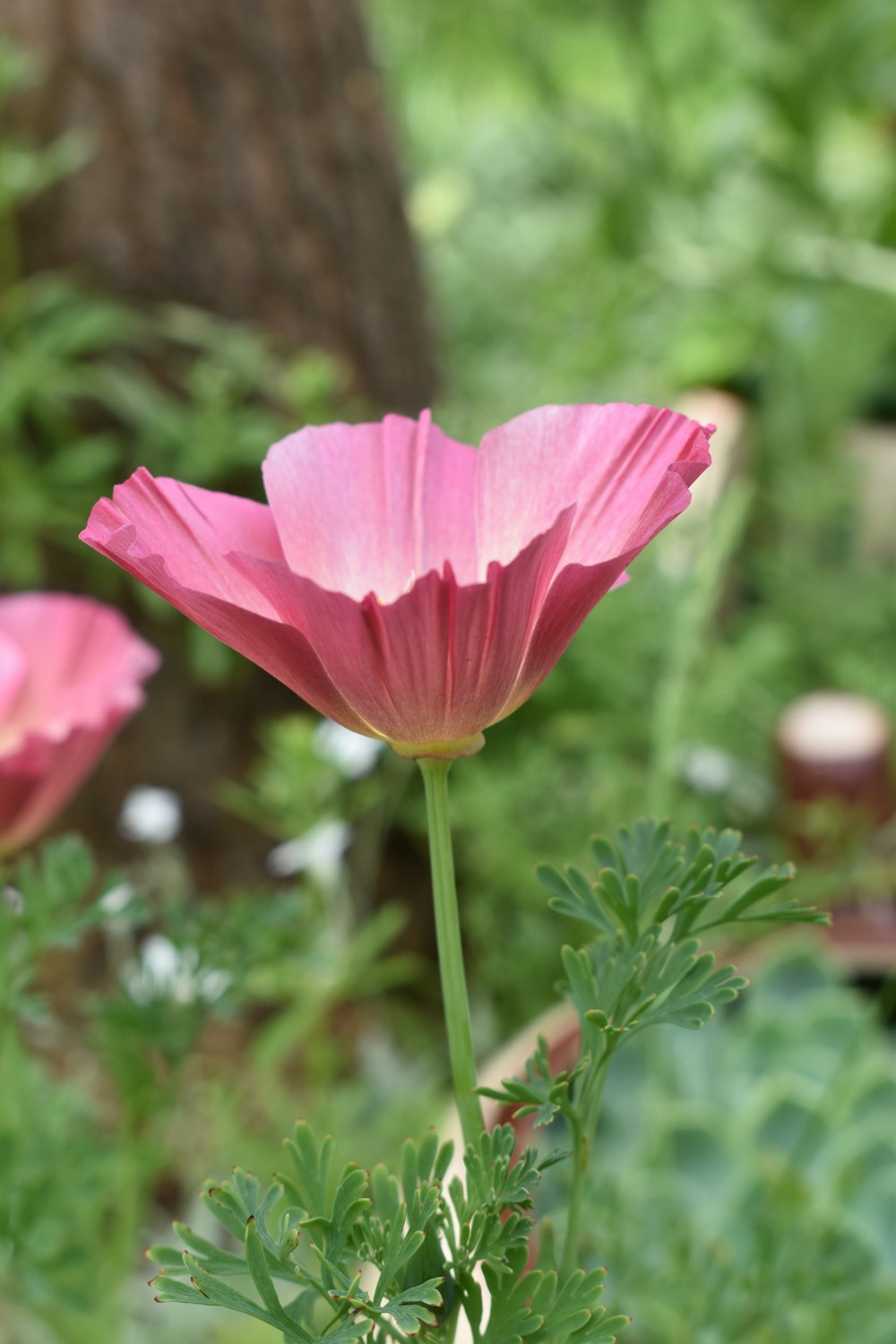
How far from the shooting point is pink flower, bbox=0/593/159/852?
1.35 feet

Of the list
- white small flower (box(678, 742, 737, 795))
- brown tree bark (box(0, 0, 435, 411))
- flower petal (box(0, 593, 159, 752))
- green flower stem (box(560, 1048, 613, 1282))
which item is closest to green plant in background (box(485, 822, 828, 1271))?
→ green flower stem (box(560, 1048, 613, 1282))

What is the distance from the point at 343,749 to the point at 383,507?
42 centimetres

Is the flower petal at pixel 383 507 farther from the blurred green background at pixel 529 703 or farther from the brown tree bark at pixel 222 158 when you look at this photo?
the brown tree bark at pixel 222 158

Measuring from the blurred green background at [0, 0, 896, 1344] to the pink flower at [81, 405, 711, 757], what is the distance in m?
0.15

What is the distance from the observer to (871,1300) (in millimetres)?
421

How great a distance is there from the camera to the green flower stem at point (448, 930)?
0.82ft

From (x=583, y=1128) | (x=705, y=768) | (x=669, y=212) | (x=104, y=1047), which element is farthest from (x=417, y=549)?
(x=669, y=212)

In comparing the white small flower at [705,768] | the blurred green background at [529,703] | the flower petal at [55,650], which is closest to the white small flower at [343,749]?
the blurred green background at [529,703]

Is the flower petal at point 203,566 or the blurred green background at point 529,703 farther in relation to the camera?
the blurred green background at point 529,703

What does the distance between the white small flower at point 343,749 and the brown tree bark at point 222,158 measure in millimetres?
351

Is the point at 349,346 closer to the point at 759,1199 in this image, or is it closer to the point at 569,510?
the point at 759,1199

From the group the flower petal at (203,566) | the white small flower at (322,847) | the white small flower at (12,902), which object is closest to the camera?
the flower petal at (203,566)

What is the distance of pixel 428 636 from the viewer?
0.24 metres

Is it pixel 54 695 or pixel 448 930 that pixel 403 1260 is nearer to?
pixel 448 930
